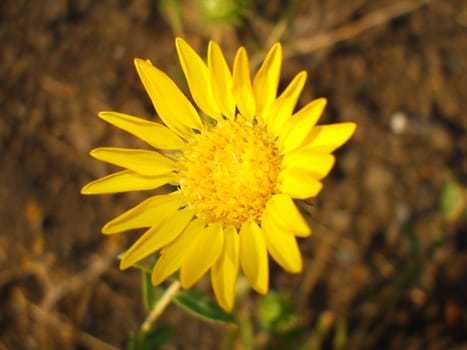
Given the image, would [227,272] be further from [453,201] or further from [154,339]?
[453,201]

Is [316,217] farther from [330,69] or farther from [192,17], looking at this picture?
[192,17]

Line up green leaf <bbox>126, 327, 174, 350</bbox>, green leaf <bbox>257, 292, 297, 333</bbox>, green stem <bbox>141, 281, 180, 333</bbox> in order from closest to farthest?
green stem <bbox>141, 281, 180, 333</bbox>, green leaf <bbox>126, 327, 174, 350</bbox>, green leaf <bbox>257, 292, 297, 333</bbox>

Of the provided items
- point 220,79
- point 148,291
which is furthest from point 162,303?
point 220,79

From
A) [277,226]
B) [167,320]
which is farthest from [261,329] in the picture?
[277,226]

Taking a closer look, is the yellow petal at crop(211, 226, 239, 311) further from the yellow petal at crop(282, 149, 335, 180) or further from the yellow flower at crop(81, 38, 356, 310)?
the yellow petal at crop(282, 149, 335, 180)

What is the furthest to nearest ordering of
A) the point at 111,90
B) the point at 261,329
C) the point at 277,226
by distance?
1. the point at 111,90
2. the point at 261,329
3. the point at 277,226

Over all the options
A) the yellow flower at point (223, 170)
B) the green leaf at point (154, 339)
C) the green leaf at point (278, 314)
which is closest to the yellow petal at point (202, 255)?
the yellow flower at point (223, 170)

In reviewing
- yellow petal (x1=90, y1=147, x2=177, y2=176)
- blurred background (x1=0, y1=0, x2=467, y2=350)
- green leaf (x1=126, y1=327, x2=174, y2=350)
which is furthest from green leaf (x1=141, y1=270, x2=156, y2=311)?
Answer: blurred background (x1=0, y1=0, x2=467, y2=350)
